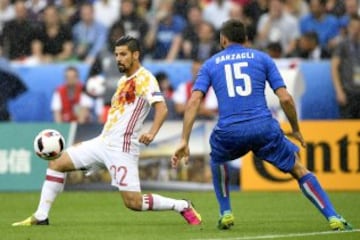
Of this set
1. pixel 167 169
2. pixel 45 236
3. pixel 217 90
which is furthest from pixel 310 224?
pixel 167 169

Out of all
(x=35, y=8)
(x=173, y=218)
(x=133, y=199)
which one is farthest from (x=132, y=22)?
(x=133, y=199)

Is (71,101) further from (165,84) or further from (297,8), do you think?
(297,8)

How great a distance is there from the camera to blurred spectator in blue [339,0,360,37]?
22.1 metres

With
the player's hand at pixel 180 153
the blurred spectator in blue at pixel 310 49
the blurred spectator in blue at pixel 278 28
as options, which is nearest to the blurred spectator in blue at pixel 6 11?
the blurred spectator in blue at pixel 278 28

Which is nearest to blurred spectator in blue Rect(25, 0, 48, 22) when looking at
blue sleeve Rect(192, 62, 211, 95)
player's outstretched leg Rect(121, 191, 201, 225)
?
player's outstretched leg Rect(121, 191, 201, 225)

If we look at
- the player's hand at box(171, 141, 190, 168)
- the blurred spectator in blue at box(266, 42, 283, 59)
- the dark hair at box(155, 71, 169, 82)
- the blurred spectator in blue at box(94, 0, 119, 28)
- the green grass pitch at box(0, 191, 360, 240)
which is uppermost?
the blurred spectator in blue at box(94, 0, 119, 28)

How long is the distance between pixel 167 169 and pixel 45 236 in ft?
24.0

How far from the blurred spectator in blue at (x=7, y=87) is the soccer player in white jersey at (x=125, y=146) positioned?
9157 millimetres

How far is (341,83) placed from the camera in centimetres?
2119

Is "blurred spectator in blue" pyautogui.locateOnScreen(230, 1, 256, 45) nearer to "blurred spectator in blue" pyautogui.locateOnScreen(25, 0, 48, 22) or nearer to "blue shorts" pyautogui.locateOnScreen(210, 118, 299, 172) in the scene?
"blurred spectator in blue" pyautogui.locateOnScreen(25, 0, 48, 22)

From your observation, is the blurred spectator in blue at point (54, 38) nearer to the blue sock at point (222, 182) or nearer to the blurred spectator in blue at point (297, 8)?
the blurred spectator in blue at point (297, 8)

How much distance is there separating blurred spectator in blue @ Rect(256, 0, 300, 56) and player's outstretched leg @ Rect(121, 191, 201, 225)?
32.6ft

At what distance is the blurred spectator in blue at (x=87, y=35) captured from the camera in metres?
23.1

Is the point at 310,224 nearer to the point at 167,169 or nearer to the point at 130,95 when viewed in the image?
the point at 130,95
